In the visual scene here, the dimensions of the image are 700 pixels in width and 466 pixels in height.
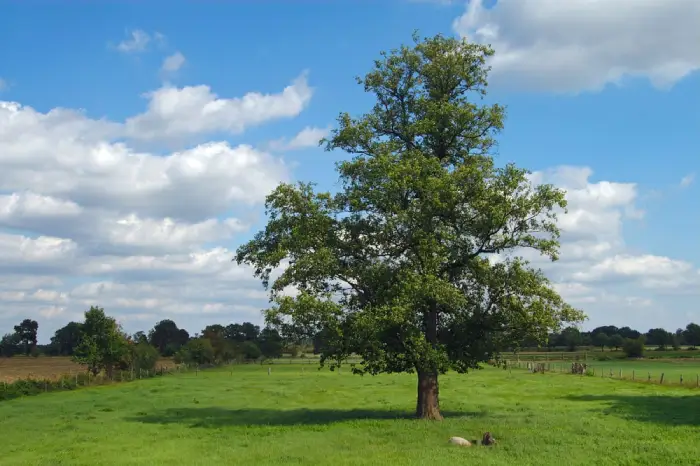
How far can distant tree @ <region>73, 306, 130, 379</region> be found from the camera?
96062 millimetres

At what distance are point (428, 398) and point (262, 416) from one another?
45.5ft

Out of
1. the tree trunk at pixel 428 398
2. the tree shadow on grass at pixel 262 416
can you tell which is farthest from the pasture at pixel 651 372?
the tree trunk at pixel 428 398

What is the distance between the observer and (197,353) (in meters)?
150

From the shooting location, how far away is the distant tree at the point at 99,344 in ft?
315

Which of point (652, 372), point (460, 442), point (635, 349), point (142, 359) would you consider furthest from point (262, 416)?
point (635, 349)

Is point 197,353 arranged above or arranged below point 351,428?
above

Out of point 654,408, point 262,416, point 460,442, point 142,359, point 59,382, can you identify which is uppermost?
point 142,359

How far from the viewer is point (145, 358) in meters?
117

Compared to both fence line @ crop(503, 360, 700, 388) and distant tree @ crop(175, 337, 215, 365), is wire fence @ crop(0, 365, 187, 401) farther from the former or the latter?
fence line @ crop(503, 360, 700, 388)

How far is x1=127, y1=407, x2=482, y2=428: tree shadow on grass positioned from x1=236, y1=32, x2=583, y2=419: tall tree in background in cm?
534

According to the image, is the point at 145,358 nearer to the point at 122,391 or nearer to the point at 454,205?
the point at 122,391

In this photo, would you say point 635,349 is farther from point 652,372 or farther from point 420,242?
point 420,242

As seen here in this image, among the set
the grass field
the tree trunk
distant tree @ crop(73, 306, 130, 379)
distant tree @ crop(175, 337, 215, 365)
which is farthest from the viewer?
distant tree @ crop(175, 337, 215, 365)

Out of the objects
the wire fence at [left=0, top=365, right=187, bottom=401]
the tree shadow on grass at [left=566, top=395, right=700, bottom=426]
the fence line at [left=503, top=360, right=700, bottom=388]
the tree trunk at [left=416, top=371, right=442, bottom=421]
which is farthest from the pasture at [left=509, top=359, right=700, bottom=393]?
the wire fence at [left=0, top=365, right=187, bottom=401]
